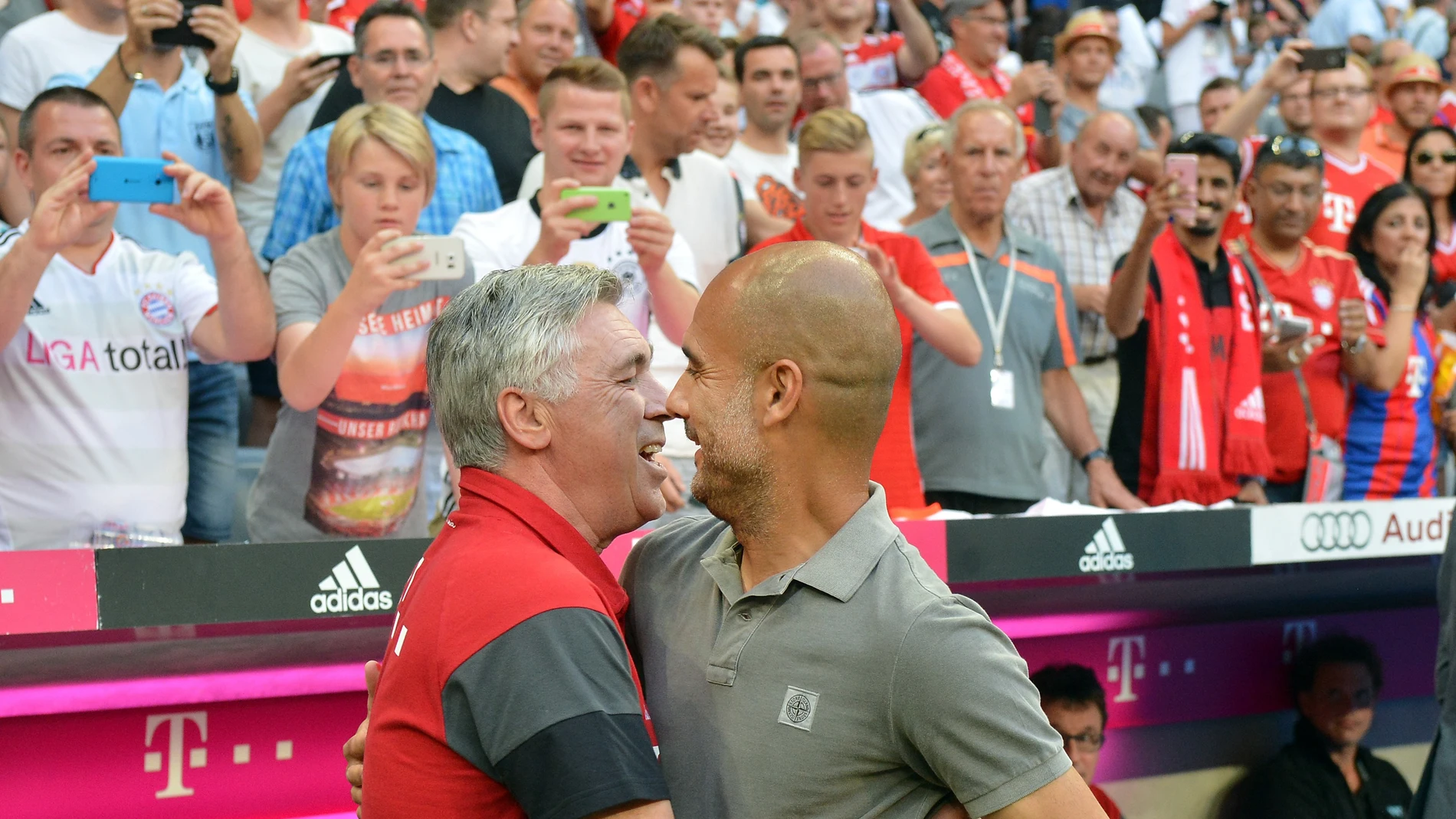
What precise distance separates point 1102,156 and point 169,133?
3.56 meters

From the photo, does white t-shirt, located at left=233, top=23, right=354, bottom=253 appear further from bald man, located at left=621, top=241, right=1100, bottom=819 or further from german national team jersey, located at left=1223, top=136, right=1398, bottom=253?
german national team jersey, located at left=1223, top=136, right=1398, bottom=253

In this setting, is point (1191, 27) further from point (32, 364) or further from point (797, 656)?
point (797, 656)

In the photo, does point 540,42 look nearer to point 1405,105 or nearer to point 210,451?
point 210,451

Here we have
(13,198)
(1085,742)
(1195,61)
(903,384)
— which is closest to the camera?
(13,198)

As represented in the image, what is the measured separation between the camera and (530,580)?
1552 millimetres

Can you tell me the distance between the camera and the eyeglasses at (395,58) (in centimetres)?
445

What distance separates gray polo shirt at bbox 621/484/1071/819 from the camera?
146 cm

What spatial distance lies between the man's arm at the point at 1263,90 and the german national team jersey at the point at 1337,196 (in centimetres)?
9

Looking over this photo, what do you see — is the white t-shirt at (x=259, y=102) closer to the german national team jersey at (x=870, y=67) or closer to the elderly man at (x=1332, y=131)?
the german national team jersey at (x=870, y=67)

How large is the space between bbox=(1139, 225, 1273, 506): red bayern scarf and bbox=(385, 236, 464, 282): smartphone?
8.15 feet

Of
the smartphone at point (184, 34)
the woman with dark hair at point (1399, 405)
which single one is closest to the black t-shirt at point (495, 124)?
the smartphone at point (184, 34)

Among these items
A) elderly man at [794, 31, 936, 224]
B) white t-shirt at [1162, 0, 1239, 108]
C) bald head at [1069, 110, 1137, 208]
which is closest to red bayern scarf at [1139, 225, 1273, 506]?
bald head at [1069, 110, 1137, 208]

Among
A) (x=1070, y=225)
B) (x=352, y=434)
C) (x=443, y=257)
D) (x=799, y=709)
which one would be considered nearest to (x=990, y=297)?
(x=1070, y=225)

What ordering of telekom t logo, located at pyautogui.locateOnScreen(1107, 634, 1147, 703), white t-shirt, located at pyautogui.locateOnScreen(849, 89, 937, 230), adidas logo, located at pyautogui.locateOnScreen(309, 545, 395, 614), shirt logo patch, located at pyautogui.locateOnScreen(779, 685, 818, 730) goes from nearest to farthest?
shirt logo patch, located at pyautogui.locateOnScreen(779, 685, 818, 730) → adidas logo, located at pyautogui.locateOnScreen(309, 545, 395, 614) → telekom t logo, located at pyautogui.locateOnScreen(1107, 634, 1147, 703) → white t-shirt, located at pyautogui.locateOnScreen(849, 89, 937, 230)
